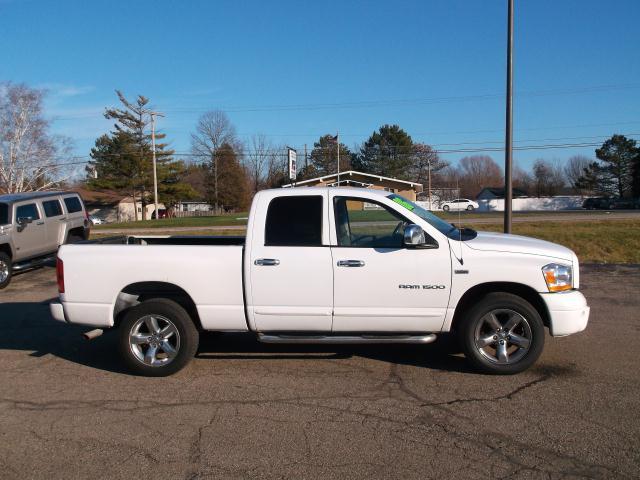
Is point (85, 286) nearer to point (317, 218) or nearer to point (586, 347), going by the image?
point (317, 218)

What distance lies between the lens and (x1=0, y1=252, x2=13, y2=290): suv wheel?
12177mm

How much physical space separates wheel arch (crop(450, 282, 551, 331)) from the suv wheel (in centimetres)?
1029

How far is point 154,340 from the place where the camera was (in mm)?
5863

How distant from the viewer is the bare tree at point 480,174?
374 ft

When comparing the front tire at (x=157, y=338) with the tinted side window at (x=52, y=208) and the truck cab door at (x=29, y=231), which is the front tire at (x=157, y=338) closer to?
the truck cab door at (x=29, y=231)

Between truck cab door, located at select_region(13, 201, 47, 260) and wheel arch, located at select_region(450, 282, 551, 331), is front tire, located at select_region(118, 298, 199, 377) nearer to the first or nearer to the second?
wheel arch, located at select_region(450, 282, 551, 331)

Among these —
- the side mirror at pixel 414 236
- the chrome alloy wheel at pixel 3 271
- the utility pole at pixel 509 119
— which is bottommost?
the chrome alloy wheel at pixel 3 271

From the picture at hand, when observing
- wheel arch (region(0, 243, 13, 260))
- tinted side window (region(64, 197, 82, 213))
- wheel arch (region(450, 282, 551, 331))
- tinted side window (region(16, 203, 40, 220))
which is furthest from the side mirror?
tinted side window (region(64, 197, 82, 213))

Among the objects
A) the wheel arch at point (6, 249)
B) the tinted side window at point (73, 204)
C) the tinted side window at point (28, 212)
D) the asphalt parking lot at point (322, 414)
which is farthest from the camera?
the tinted side window at point (73, 204)

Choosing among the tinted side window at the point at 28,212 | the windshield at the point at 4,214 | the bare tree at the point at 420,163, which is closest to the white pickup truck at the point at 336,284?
the windshield at the point at 4,214

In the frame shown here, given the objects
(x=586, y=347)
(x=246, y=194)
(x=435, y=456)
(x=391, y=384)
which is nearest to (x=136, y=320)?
(x=391, y=384)

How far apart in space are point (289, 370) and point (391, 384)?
1.11m

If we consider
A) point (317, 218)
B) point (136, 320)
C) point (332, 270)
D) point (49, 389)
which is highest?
point (317, 218)

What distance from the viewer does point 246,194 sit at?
77062 mm
